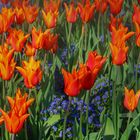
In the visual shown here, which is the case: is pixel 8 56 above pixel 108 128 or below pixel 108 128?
above

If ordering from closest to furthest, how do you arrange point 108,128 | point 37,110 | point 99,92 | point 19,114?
1. point 19,114
2. point 108,128
3. point 37,110
4. point 99,92

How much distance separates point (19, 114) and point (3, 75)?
0.40m

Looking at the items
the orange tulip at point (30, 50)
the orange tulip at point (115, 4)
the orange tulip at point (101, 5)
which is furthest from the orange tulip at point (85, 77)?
the orange tulip at point (101, 5)

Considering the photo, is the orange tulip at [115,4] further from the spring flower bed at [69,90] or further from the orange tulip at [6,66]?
the orange tulip at [6,66]

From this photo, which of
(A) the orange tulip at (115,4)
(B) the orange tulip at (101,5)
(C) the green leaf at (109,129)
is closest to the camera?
(C) the green leaf at (109,129)

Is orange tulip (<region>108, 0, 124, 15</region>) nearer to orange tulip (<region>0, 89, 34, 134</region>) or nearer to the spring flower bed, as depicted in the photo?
the spring flower bed

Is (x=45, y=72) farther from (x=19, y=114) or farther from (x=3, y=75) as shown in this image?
(x=19, y=114)

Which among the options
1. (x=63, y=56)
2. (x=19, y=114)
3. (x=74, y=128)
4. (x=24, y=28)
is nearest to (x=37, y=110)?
(x=74, y=128)

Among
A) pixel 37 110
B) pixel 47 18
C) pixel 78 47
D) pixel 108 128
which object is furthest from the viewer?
pixel 78 47

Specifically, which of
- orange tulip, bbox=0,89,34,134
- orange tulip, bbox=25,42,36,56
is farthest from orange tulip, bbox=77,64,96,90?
orange tulip, bbox=25,42,36,56

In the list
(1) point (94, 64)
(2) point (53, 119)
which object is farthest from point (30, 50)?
(1) point (94, 64)

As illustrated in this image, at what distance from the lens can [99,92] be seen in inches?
119

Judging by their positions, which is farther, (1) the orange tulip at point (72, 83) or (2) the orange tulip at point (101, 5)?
(2) the orange tulip at point (101, 5)

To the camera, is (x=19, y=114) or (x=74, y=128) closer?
(x=19, y=114)
